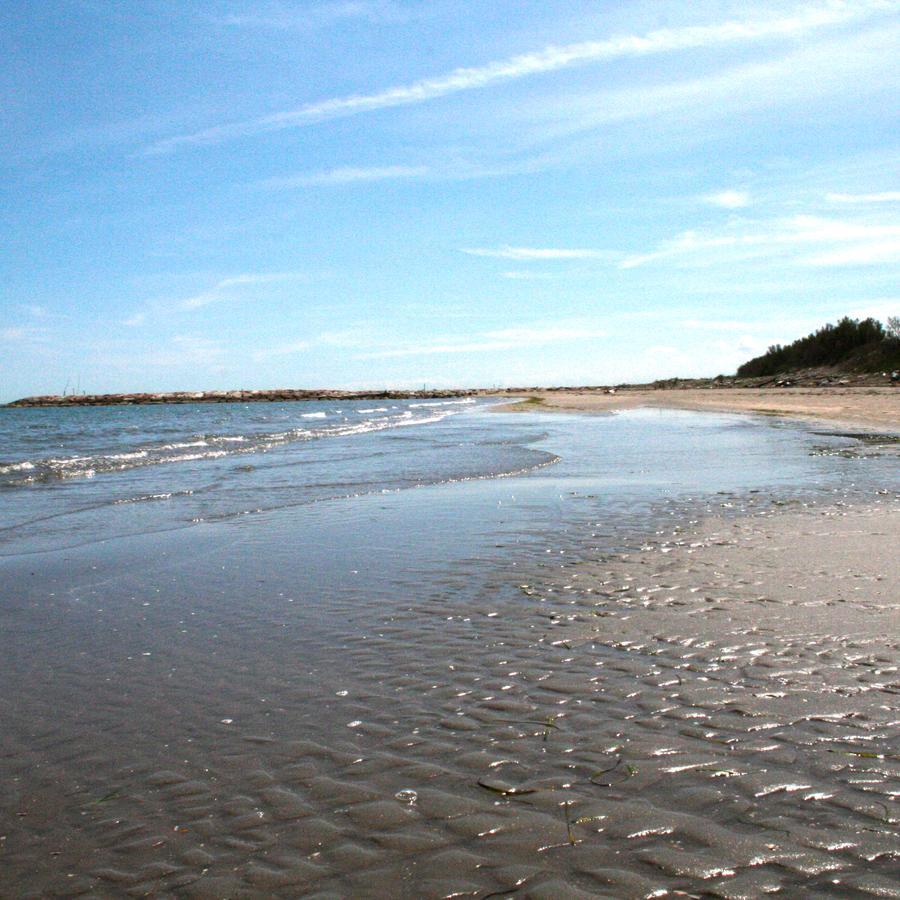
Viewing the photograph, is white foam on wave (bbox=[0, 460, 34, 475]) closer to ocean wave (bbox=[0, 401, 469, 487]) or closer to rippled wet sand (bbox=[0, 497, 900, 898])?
ocean wave (bbox=[0, 401, 469, 487])

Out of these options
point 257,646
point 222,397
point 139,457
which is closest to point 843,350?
point 139,457

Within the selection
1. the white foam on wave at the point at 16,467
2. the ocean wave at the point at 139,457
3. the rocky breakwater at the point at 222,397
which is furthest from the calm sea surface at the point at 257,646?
the rocky breakwater at the point at 222,397

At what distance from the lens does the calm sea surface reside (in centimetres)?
316

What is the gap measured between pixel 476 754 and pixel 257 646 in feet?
7.44

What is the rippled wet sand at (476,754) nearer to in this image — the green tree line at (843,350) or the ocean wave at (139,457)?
the ocean wave at (139,457)

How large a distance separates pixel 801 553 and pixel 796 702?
3.92m

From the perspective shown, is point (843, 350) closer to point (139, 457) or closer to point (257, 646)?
point (139, 457)

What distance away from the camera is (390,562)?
816 centimetres

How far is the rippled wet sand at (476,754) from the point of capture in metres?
2.94

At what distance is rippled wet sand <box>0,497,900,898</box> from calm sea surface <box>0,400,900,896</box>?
0.06ft

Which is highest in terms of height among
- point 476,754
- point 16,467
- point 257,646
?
point 16,467

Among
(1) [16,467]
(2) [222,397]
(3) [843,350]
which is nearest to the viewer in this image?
(1) [16,467]

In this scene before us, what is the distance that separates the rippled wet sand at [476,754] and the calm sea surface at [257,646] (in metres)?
0.02

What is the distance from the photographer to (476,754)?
150 inches
